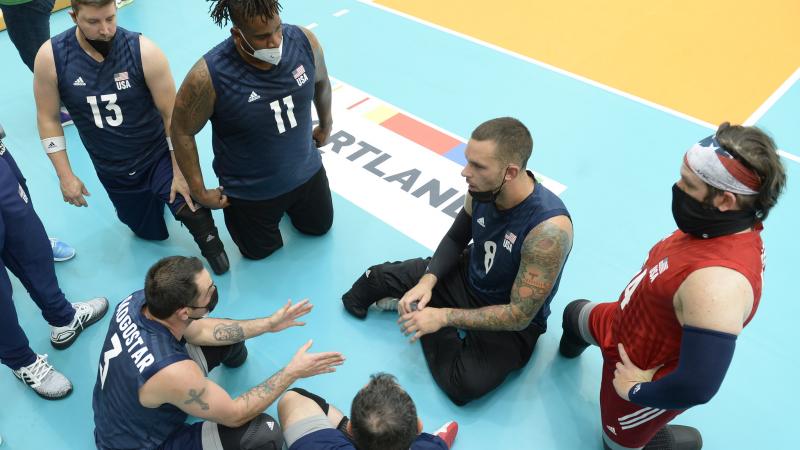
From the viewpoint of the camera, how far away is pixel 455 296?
355 centimetres

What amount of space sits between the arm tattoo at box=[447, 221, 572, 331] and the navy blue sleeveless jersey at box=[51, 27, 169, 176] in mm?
2280

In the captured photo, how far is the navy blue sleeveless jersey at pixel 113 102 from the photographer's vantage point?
139 inches

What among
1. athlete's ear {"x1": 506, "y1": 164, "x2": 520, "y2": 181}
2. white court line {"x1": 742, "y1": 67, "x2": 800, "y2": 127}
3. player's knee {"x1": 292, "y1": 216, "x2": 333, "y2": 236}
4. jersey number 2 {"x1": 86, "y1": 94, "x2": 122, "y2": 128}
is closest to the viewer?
athlete's ear {"x1": 506, "y1": 164, "x2": 520, "y2": 181}

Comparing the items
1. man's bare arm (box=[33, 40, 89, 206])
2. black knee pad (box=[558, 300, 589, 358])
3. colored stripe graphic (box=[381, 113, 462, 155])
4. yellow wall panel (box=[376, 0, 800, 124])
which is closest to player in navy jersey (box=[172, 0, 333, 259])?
man's bare arm (box=[33, 40, 89, 206])

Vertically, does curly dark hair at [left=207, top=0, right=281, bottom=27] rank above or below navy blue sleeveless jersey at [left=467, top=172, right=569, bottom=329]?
above

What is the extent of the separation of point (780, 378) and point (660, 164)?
1.95 m

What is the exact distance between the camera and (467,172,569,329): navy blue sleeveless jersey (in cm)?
295

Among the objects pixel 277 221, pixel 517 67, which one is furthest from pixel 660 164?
pixel 277 221

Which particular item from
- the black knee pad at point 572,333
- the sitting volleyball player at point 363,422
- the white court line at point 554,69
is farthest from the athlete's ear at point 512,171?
the white court line at point 554,69

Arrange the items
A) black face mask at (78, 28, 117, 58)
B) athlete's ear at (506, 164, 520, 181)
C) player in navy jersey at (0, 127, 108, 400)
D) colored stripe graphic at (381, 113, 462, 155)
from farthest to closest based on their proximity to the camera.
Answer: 1. colored stripe graphic at (381, 113, 462, 155)
2. black face mask at (78, 28, 117, 58)
3. player in navy jersey at (0, 127, 108, 400)
4. athlete's ear at (506, 164, 520, 181)

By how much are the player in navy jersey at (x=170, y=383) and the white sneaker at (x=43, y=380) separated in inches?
31.0

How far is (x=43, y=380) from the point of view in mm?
3359

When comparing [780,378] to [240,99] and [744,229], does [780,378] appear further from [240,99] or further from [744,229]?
[240,99]

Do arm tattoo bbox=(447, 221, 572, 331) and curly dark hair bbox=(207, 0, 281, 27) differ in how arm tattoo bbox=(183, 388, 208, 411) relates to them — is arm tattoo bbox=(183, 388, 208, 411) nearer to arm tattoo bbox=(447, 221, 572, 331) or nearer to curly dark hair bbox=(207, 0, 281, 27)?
arm tattoo bbox=(447, 221, 572, 331)
